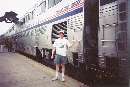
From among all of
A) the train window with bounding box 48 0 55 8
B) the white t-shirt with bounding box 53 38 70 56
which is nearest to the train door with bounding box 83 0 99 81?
the white t-shirt with bounding box 53 38 70 56

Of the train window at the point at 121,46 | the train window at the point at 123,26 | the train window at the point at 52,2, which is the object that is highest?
the train window at the point at 52,2

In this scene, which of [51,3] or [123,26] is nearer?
[123,26]

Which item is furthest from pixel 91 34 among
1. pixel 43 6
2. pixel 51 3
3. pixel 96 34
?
pixel 43 6

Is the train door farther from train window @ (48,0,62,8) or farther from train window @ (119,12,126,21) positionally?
train window @ (48,0,62,8)

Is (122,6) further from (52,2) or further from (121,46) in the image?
(52,2)

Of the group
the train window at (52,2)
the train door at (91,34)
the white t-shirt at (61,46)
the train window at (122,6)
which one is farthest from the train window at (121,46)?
the train window at (52,2)

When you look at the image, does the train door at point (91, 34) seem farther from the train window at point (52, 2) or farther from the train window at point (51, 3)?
the train window at point (51, 3)

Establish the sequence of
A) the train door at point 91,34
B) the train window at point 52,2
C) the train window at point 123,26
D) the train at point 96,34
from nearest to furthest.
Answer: the train window at point 123,26 → the train at point 96,34 → the train door at point 91,34 → the train window at point 52,2

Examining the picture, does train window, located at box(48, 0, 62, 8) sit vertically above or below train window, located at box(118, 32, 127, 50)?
above

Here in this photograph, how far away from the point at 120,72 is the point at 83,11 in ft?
8.83

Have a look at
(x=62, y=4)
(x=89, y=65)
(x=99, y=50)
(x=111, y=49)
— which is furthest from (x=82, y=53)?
(x=62, y=4)

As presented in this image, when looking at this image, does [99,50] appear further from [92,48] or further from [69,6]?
[69,6]

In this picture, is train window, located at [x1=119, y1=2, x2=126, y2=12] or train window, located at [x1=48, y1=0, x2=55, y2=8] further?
train window, located at [x1=48, y1=0, x2=55, y2=8]

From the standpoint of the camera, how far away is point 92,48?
9078 mm
